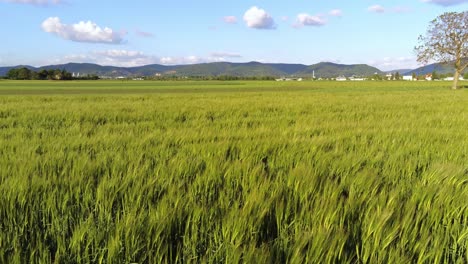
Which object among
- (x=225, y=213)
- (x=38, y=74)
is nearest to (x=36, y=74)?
(x=38, y=74)

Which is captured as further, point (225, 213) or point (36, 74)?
point (36, 74)

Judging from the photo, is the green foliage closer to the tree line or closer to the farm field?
the tree line

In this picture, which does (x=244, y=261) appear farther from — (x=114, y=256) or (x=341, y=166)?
(x=341, y=166)

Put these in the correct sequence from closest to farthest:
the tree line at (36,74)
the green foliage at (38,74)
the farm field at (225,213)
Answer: the farm field at (225,213)
the tree line at (36,74)
the green foliage at (38,74)

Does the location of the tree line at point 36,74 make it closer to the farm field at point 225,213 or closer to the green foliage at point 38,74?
the green foliage at point 38,74

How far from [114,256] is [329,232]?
1.19 metres

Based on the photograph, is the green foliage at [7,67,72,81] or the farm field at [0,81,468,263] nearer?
the farm field at [0,81,468,263]

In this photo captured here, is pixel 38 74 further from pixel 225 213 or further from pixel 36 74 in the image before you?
pixel 225 213

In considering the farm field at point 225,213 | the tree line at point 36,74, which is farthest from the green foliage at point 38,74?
the farm field at point 225,213

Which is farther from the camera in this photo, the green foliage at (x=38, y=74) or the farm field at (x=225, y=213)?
the green foliage at (x=38, y=74)

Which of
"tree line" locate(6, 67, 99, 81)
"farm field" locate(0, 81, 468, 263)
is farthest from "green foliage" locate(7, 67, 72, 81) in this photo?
"farm field" locate(0, 81, 468, 263)

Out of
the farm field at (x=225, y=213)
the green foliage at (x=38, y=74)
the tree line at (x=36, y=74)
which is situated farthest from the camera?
the green foliage at (x=38, y=74)

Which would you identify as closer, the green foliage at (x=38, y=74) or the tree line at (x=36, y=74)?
the tree line at (x=36, y=74)

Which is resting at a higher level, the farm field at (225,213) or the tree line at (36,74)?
the tree line at (36,74)
